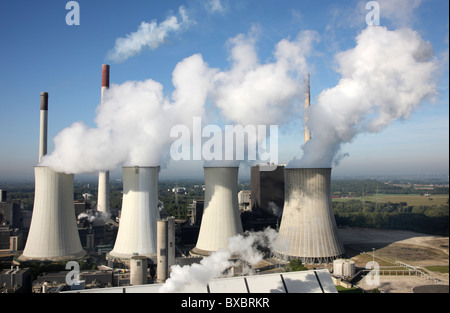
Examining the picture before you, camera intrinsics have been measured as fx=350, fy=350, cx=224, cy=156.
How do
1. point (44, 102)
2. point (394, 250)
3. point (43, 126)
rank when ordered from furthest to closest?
point (44, 102) < point (43, 126) < point (394, 250)

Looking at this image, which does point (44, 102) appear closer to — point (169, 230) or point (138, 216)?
point (138, 216)

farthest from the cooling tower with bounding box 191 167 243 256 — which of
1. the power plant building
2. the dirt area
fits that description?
the power plant building

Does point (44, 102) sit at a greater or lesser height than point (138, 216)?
greater

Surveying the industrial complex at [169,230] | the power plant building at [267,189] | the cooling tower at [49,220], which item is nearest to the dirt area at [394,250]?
the industrial complex at [169,230]

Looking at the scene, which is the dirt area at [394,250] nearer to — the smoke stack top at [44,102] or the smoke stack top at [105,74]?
the smoke stack top at [105,74]

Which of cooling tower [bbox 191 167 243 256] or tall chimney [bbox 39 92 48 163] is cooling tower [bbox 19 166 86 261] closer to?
cooling tower [bbox 191 167 243 256]

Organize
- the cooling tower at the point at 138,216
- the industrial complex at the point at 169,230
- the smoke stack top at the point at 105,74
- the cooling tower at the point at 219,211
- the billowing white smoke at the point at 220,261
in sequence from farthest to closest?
the smoke stack top at the point at 105,74, the cooling tower at the point at 219,211, the cooling tower at the point at 138,216, the industrial complex at the point at 169,230, the billowing white smoke at the point at 220,261

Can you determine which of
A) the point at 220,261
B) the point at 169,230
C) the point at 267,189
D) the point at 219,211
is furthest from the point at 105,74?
the point at 220,261
